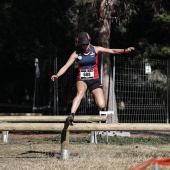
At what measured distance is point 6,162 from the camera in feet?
27.5

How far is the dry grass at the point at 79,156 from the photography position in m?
7.68

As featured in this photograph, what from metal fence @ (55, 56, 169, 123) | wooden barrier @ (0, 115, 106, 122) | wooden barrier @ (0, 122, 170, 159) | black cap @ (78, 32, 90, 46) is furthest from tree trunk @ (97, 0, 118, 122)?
wooden barrier @ (0, 122, 170, 159)

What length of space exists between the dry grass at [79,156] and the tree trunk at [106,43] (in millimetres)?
3712

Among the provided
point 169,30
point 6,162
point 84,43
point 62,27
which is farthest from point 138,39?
point 6,162

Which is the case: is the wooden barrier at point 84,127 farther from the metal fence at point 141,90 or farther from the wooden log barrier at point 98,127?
the metal fence at point 141,90

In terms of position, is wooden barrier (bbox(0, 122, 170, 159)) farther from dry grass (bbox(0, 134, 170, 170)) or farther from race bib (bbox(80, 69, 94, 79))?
race bib (bbox(80, 69, 94, 79))

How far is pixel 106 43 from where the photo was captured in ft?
53.1

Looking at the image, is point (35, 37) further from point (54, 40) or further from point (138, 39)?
point (138, 39)

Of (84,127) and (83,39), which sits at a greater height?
(83,39)

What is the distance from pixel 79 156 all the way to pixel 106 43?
7.63 m

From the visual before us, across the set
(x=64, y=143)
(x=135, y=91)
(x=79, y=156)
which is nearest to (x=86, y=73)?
(x=64, y=143)

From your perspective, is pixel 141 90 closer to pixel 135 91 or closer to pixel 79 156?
pixel 135 91

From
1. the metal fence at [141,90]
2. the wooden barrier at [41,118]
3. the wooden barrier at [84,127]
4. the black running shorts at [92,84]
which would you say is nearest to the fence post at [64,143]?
the wooden barrier at [84,127]

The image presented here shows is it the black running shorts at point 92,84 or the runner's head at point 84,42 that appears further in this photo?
the black running shorts at point 92,84
